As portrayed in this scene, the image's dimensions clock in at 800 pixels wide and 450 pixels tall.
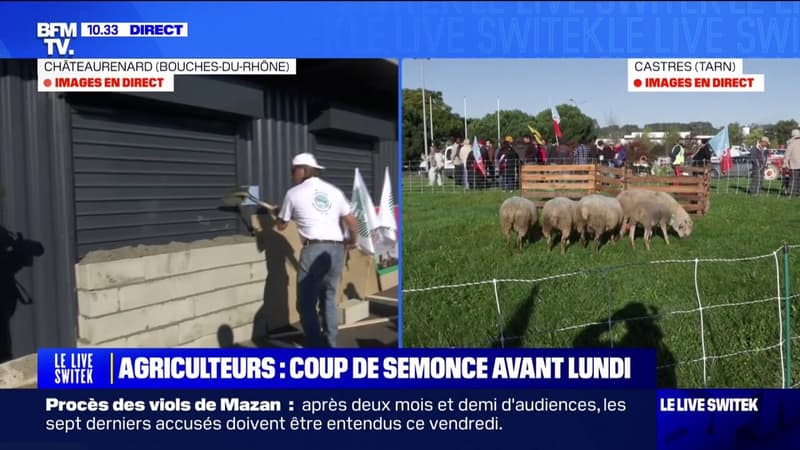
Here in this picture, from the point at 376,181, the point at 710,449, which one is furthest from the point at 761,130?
the point at 376,181

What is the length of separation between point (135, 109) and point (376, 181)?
3.09 ft

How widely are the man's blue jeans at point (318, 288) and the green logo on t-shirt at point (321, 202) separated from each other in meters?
0.14

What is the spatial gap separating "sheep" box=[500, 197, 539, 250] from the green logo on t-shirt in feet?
2.20

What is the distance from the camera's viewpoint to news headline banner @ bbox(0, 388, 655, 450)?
2.38 meters

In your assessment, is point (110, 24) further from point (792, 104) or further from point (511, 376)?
point (792, 104)

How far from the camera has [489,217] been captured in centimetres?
Result: 238

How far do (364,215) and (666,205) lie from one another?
115 cm

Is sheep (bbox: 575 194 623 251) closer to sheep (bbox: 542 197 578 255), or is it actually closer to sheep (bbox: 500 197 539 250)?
sheep (bbox: 542 197 578 255)

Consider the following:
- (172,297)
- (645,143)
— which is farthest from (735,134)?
(172,297)

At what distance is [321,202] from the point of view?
7.68 feet

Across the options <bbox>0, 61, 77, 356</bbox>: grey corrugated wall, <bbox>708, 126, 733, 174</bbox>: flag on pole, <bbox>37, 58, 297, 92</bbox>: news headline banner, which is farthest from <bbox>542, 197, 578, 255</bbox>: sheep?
<bbox>0, 61, 77, 356</bbox>: grey corrugated wall

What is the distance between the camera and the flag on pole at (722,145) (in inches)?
89.8

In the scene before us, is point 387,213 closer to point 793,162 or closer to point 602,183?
point 602,183

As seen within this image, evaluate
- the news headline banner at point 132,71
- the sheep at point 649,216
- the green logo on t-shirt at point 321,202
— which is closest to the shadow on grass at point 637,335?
the sheep at point 649,216
